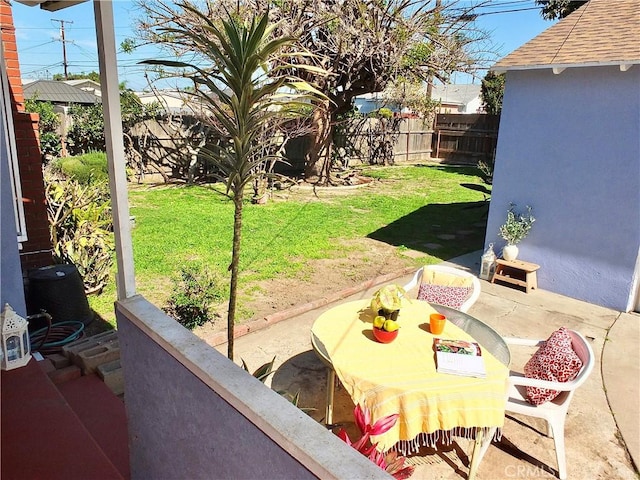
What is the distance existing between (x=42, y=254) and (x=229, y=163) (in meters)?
3.01

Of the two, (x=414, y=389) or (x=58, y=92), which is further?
(x=58, y=92)

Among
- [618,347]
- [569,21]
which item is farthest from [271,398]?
[569,21]

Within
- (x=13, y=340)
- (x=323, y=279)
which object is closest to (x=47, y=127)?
(x=323, y=279)

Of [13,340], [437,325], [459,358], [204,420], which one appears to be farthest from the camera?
[437,325]

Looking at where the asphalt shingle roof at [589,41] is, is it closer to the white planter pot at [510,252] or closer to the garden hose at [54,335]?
the white planter pot at [510,252]

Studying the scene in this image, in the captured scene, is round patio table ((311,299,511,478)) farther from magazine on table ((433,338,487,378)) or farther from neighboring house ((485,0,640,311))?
neighboring house ((485,0,640,311))

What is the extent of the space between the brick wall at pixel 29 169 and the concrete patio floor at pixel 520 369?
2161mm

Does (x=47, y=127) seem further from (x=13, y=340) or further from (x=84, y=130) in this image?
(x=13, y=340)

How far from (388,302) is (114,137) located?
79.7 inches

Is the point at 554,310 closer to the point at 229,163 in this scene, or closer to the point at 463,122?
the point at 229,163

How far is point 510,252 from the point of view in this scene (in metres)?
6.26

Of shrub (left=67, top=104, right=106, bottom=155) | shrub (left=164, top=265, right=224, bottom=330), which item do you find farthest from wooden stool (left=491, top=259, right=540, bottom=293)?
shrub (left=67, top=104, right=106, bottom=155)

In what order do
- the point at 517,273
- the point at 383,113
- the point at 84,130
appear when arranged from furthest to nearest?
the point at 383,113
the point at 84,130
the point at 517,273

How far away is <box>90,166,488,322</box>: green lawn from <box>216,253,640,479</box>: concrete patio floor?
80cm
